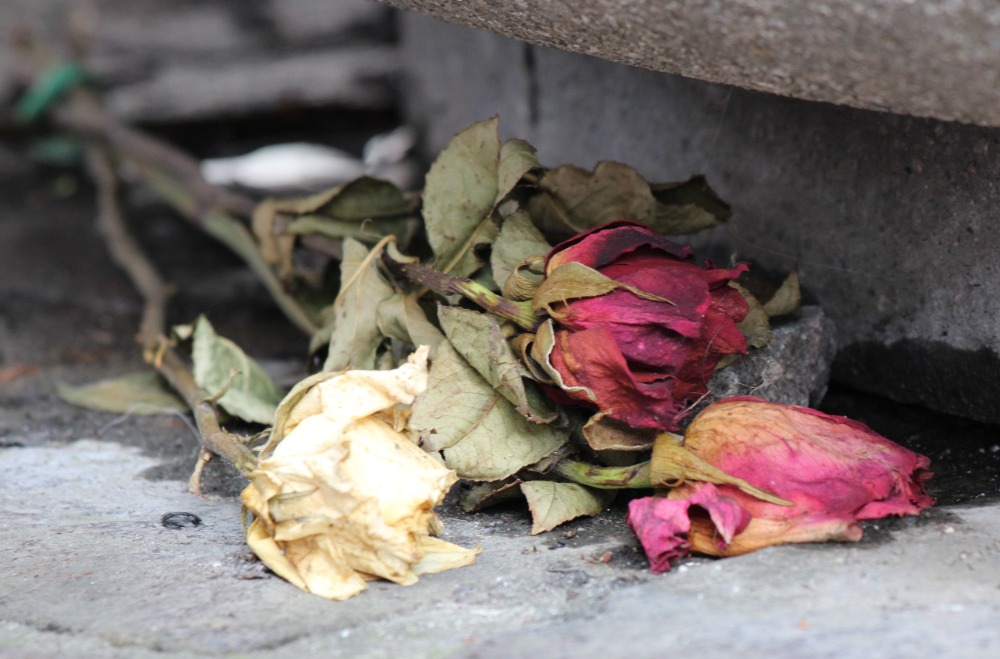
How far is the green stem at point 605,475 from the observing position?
101 centimetres

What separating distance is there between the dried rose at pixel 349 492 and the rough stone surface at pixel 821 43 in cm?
36

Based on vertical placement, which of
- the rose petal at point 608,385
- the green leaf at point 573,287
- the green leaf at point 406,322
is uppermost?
the green leaf at point 573,287

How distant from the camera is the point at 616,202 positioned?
4.26 feet

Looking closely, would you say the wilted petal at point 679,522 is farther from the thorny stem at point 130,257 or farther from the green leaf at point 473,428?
the thorny stem at point 130,257

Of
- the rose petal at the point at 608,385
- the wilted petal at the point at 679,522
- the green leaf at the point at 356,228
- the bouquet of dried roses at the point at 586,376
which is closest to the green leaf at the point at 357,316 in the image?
the bouquet of dried roses at the point at 586,376

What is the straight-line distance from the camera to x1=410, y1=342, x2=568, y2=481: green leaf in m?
1.06

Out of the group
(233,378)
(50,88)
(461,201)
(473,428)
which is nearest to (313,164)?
(50,88)

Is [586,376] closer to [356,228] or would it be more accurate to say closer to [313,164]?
[356,228]

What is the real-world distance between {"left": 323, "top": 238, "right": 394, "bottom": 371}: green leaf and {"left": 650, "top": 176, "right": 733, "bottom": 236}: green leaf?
14.0 inches

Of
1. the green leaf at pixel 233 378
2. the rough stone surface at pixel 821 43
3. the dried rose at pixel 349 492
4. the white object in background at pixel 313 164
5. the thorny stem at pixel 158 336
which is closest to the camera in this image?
the rough stone surface at pixel 821 43

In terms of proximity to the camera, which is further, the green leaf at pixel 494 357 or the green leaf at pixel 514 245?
the green leaf at pixel 514 245

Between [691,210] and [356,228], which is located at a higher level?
[691,210]

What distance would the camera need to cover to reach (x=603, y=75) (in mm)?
1766

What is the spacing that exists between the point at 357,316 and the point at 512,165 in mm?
264
